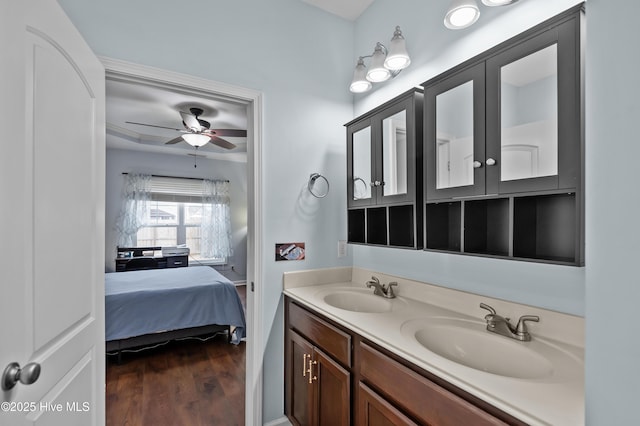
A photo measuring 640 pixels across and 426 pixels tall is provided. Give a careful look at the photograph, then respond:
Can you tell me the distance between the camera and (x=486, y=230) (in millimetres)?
1343

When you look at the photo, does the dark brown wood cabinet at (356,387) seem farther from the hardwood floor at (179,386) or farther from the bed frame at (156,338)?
the bed frame at (156,338)

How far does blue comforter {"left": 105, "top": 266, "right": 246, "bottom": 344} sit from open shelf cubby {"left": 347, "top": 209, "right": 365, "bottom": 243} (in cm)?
192

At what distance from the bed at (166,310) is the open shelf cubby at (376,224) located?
2.09 meters

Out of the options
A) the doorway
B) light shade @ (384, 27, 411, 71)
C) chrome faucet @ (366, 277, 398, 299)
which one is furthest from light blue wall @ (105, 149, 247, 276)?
light shade @ (384, 27, 411, 71)

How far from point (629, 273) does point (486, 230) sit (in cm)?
81

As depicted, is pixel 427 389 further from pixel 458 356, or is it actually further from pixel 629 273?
pixel 629 273

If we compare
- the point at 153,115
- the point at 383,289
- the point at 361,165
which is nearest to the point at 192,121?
the point at 153,115

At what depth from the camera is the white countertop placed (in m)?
0.74

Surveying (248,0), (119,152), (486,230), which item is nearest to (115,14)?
(248,0)

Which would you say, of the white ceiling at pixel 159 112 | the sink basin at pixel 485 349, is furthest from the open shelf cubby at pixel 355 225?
the white ceiling at pixel 159 112

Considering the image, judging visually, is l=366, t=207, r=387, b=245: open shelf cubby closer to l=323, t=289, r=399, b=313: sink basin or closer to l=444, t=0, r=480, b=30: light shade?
l=323, t=289, r=399, b=313: sink basin

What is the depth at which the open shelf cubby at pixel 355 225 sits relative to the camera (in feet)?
6.72

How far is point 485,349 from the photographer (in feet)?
3.94

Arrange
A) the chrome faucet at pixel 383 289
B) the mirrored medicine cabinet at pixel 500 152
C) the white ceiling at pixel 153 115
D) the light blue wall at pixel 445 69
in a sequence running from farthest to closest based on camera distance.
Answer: the white ceiling at pixel 153 115 → the chrome faucet at pixel 383 289 → the light blue wall at pixel 445 69 → the mirrored medicine cabinet at pixel 500 152
